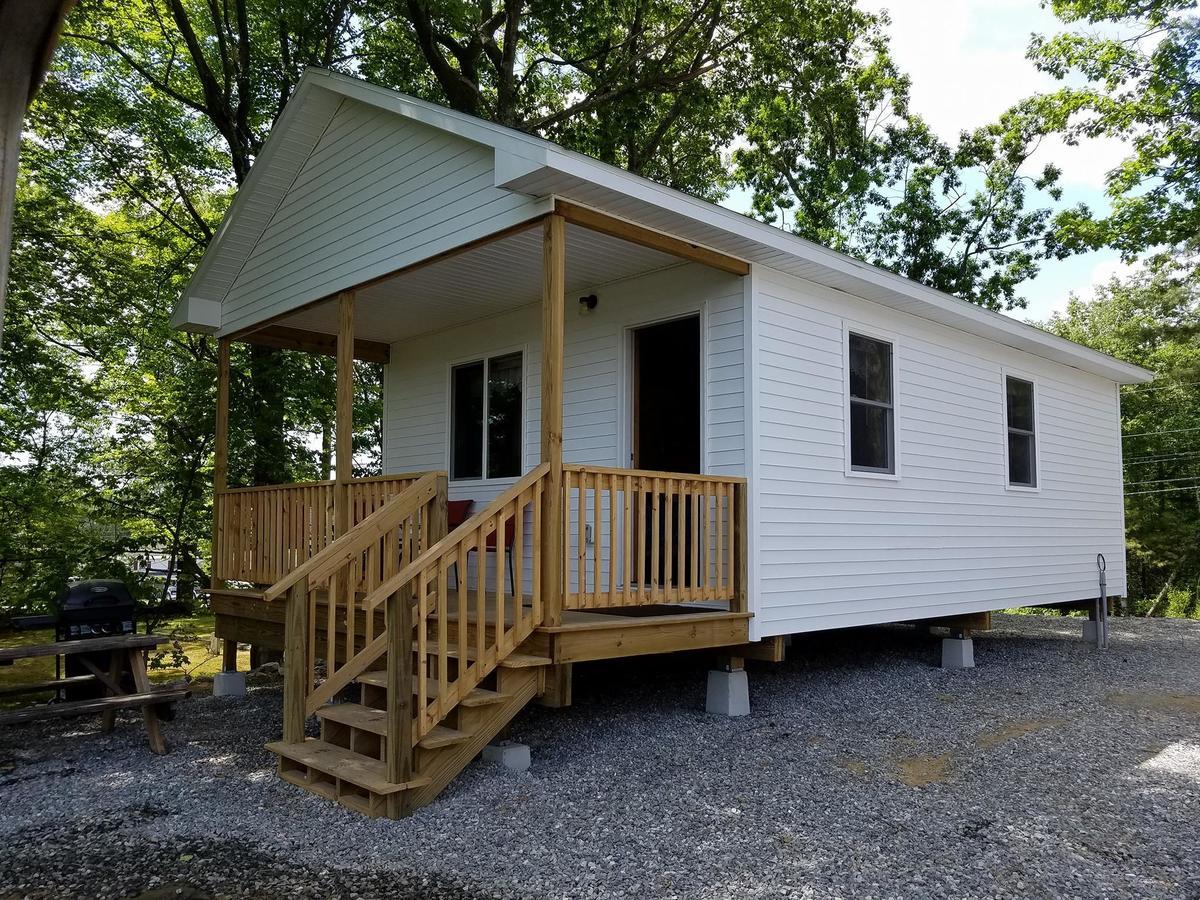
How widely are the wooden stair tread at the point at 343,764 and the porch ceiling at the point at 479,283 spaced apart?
323 centimetres

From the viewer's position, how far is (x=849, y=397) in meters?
7.00

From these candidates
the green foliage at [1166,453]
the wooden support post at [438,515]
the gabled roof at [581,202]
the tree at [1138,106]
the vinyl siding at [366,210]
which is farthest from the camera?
the green foliage at [1166,453]

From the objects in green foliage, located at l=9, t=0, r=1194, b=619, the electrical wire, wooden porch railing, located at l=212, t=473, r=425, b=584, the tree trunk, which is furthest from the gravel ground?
the electrical wire

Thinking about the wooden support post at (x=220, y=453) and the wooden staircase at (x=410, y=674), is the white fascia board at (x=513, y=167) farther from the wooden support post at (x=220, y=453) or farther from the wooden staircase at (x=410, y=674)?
the wooden support post at (x=220, y=453)

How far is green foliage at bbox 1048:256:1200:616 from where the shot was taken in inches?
882

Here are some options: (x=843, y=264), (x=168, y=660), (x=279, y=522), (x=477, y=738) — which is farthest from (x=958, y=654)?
(x=168, y=660)

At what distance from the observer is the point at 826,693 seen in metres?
6.90

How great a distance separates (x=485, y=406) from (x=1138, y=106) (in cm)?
1484

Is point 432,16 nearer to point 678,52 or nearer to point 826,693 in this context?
point 678,52

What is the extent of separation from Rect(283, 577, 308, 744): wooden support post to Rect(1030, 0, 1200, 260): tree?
55.1ft

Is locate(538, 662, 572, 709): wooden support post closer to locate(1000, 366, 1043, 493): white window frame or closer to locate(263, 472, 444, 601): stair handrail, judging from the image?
locate(263, 472, 444, 601): stair handrail

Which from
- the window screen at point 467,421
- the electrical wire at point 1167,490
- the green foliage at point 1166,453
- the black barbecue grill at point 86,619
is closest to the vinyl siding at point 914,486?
the window screen at point 467,421

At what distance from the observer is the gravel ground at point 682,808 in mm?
3467

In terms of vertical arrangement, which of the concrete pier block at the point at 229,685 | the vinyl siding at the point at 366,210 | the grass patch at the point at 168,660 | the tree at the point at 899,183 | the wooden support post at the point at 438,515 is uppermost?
the tree at the point at 899,183
